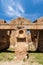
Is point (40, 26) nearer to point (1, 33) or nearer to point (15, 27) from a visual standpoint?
point (15, 27)

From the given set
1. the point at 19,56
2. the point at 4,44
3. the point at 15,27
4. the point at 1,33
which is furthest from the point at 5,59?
the point at 4,44

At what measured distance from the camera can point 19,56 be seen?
43.8 ft

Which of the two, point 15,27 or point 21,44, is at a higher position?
point 15,27

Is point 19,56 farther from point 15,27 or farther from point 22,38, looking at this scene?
point 15,27

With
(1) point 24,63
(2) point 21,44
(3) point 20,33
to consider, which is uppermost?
(3) point 20,33

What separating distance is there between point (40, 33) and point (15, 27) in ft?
10.3

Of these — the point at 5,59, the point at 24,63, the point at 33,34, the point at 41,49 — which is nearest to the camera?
the point at 24,63

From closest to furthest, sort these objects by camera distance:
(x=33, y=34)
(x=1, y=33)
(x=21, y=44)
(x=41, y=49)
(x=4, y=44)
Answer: (x=21, y=44), (x=41, y=49), (x=1, y=33), (x=4, y=44), (x=33, y=34)

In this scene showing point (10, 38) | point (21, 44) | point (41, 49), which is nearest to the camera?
point (21, 44)

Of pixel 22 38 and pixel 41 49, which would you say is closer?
pixel 22 38

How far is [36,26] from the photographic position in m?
15.1

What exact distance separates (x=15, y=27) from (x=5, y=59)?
143 inches

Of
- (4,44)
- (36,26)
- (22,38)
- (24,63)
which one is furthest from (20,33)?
(4,44)

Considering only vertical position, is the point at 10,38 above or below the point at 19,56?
above
